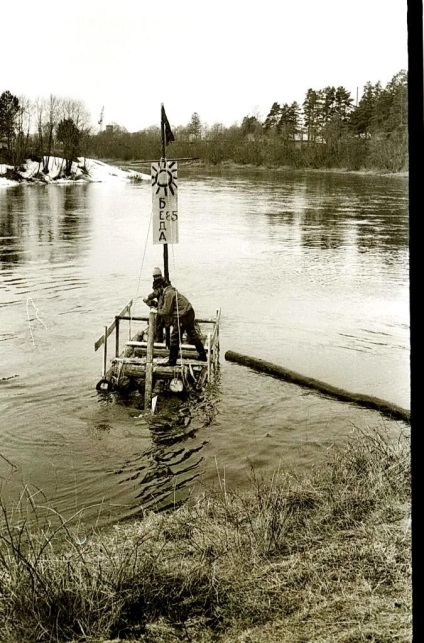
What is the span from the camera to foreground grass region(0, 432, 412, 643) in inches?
162

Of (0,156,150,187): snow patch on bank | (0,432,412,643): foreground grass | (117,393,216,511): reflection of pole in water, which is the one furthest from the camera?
(0,156,150,187): snow patch on bank

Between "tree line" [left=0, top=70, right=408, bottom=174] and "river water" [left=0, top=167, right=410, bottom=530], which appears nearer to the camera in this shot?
"river water" [left=0, top=167, right=410, bottom=530]

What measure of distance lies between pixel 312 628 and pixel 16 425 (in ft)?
26.7

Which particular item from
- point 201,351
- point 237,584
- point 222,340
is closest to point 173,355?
point 201,351

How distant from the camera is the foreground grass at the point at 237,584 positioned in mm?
4117

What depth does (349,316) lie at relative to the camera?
19.5 meters

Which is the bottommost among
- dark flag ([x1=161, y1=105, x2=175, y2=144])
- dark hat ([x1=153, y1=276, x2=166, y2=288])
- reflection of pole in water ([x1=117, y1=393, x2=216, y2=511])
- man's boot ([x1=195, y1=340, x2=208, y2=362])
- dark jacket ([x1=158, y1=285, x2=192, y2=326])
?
reflection of pole in water ([x1=117, y1=393, x2=216, y2=511])

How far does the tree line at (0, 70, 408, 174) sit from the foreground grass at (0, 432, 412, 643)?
645cm

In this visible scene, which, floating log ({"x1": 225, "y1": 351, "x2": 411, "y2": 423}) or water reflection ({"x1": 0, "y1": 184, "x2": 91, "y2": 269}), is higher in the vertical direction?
water reflection ({"x1": 0, "y1": 184, "x2": 91, "y2": 269})

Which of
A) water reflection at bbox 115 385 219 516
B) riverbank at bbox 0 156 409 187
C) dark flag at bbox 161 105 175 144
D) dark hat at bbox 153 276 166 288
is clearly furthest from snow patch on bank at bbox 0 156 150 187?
water reflection at bbox 115 385 219 516

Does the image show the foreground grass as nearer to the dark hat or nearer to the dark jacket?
the dark jacket

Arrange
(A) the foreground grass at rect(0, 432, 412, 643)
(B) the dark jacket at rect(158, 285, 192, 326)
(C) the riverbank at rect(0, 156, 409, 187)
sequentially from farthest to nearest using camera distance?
(C) the riverbank at rect(0, 156, 409, 187), (B) the dark jacket at rect(158, 285, 192, 326), (A) the foreground grass at rect(0, 432, 412, 643)

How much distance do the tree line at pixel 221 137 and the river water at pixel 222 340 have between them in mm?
3866

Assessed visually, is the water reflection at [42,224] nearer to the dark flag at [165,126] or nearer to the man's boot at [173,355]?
the dark flag at [165,126]
